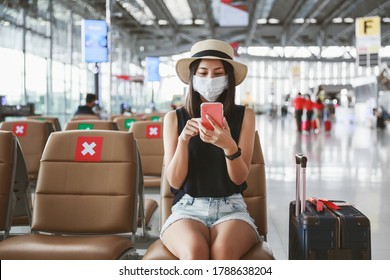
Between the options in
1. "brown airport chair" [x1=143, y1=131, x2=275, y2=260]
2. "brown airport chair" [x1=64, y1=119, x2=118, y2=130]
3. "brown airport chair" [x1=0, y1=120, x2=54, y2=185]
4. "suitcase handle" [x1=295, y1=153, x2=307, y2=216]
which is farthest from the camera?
"brown airport chair" [x1=64, y1=119, x2=118, y2=130]

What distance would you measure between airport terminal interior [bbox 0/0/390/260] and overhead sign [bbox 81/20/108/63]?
0.03 m

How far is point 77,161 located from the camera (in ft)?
10.7

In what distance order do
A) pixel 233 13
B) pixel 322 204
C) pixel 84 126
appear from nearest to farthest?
pixel 322 204, pixel 84 126, pixel 233 13

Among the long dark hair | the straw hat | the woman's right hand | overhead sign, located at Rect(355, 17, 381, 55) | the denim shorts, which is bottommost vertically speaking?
the denim shorts

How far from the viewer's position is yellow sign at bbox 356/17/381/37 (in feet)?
69.3

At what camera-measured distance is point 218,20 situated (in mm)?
36094

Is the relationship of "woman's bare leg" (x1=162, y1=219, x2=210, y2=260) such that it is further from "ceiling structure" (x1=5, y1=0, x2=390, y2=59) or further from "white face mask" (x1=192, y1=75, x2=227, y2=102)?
"ceiling structure" (x1=5, y1=0, x2=390, y2=59)

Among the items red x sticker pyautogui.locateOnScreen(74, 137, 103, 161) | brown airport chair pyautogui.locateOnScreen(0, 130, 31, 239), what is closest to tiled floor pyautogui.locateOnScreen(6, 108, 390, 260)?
red x sticker pyautogui.locateOnScreen(74, 137, 103, 161)

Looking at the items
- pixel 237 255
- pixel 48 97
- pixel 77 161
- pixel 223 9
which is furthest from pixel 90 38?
pixel 237 255

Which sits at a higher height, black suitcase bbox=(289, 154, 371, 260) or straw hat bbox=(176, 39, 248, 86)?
straw hat bbox=(176, 39, 248, 86)

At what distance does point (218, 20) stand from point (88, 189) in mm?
34057

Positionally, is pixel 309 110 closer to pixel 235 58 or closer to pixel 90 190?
pixel 235 58

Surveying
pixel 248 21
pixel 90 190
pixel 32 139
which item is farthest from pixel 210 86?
pixel 248 21

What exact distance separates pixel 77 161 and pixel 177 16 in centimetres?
3292
